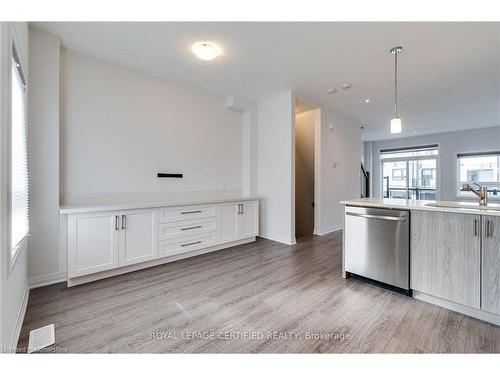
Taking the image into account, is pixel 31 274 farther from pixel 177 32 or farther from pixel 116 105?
pixel 177 32

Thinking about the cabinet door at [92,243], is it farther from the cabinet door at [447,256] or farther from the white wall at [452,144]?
the white wall at [452,144]

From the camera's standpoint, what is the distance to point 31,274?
243cm

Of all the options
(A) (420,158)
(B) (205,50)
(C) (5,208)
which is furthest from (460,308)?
(A) (420,158)

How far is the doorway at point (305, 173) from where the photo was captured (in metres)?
5.23

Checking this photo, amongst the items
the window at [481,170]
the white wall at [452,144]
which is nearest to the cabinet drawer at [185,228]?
the white wall at [452,144]

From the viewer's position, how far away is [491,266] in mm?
1862

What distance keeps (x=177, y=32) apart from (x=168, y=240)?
2553 millimetres

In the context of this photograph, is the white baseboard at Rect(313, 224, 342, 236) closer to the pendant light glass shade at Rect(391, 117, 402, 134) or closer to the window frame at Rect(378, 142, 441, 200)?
the pendant light glass shade at Rect(391, 117, 402, 134)

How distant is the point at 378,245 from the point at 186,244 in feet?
8.27

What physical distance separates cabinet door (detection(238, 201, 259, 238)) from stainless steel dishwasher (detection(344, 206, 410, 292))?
74.3 inches

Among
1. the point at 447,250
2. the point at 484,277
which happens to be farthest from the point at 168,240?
the point at 484,277

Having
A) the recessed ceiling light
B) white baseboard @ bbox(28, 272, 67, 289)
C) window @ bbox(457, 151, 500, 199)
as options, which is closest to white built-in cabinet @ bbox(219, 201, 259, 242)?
white baseboard @ bbox(28, 272, 67, 289)

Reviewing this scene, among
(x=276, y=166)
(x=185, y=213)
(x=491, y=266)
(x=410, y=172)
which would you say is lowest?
(x=491, y=266)

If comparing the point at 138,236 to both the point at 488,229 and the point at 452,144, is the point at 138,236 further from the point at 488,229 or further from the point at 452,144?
the point at 452,144
